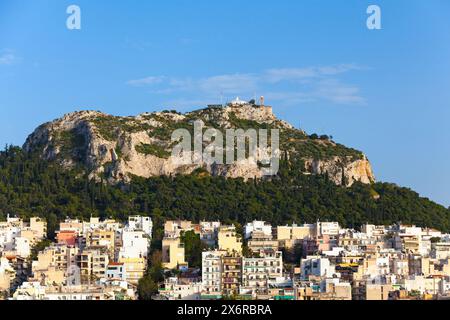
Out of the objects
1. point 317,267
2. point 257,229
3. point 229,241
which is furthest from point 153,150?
point 317,267

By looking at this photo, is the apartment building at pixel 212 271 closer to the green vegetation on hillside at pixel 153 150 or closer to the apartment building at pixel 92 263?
the apartment building at pixel 92 263

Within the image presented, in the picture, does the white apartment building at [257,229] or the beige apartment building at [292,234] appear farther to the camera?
the white apartment building at [257,229]

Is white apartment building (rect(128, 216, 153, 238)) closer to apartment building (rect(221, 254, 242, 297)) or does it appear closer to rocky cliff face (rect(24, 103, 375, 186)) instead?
rocky cliff face (rect(24, 103, 375, 186))

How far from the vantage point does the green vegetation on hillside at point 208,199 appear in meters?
75.2

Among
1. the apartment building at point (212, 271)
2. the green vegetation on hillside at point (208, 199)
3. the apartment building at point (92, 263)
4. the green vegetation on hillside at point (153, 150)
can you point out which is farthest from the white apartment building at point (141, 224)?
the green vegetation on hillside at point (153, 150)

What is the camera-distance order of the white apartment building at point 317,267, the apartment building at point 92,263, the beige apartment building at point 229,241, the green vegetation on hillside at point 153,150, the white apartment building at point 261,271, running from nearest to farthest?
the white apartment building at point 261,271 < the white apartment building at point 317,267 < the apartment building at point 92,263 < the beige apartment building at point 229,241 < the green vegetation on hillside at point 153,150

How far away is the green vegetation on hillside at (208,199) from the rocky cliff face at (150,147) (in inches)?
42.0

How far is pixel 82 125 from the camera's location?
8356 cm

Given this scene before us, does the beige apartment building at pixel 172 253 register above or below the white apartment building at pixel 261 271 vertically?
above

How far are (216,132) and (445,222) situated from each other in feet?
46.7

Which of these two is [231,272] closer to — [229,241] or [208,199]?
[229,241]

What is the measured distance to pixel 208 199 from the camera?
7762cm
